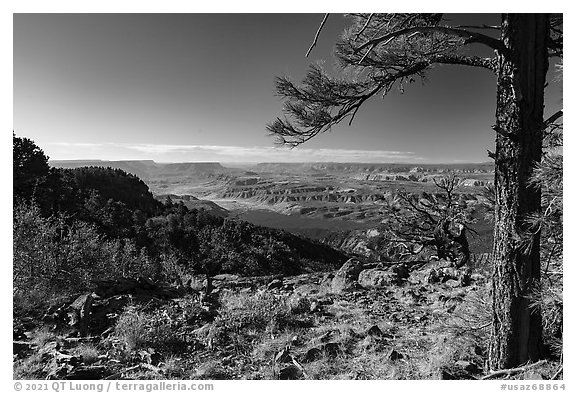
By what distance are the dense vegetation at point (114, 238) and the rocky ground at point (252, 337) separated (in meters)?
1.76

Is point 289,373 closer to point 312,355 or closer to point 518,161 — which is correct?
point 312,355

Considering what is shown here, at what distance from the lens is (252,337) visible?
3.49m

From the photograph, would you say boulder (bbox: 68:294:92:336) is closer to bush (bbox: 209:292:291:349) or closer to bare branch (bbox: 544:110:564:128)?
bush (bbox: 209:292:291:349)

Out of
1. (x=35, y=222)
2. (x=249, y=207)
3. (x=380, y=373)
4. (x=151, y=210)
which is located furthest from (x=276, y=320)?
(x=249, y=207)

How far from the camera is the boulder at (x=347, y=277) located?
583 cm

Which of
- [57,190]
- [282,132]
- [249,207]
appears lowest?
[249,207]

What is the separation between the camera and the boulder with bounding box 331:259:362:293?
19.1 ft

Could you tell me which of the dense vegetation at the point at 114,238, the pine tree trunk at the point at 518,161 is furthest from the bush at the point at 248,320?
the dense vegetation at the point at 114,238

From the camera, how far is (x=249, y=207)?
57.8 meters

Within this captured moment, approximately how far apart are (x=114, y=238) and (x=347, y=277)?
63.7 feet

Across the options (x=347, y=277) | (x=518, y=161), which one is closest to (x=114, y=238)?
(x=347, y=277)

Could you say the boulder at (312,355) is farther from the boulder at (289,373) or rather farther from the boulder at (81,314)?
the boulder at (81,314)

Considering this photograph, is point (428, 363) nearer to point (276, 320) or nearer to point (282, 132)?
point (276, 320)
